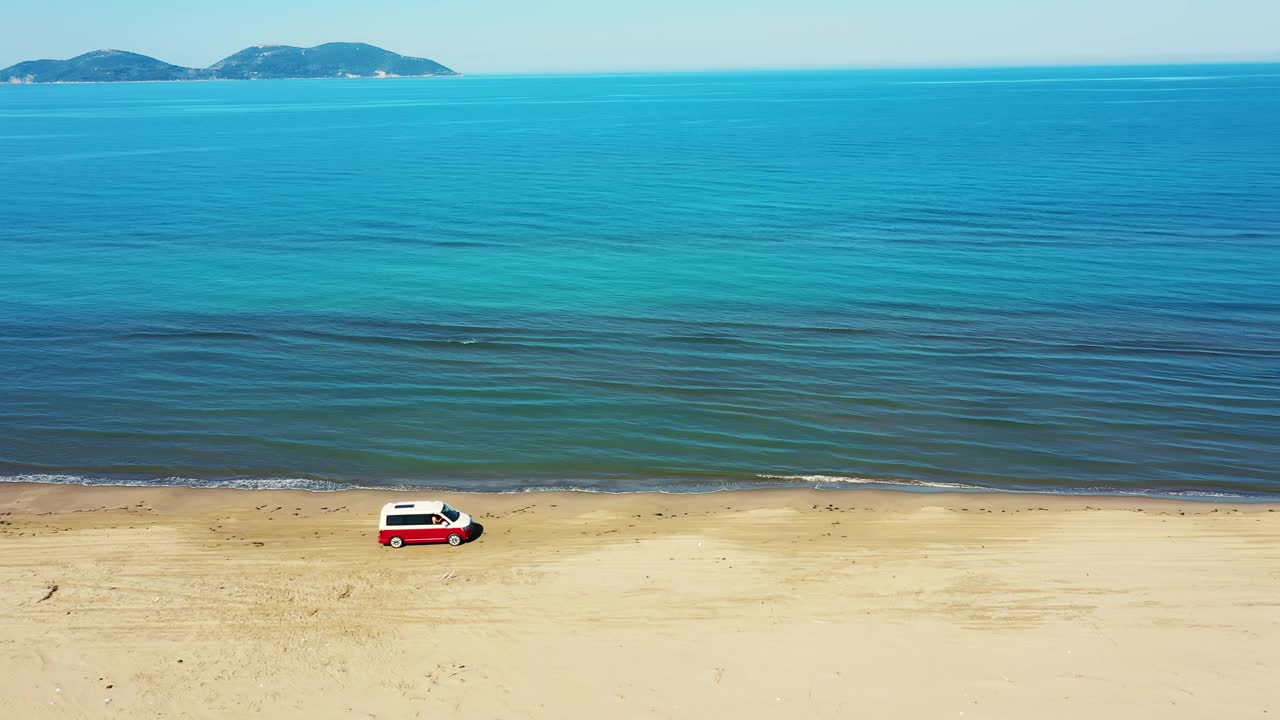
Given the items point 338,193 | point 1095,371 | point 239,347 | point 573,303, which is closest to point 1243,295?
point 1095,371

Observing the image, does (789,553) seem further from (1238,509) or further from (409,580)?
(1238,509)

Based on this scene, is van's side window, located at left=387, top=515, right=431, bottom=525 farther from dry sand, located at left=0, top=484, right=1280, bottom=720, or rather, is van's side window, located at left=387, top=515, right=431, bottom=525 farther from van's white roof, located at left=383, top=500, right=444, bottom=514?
dry sand, located at left=0, top=484, right=1280, bottom=720

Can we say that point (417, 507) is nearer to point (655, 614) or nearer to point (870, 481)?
point (655, 614)

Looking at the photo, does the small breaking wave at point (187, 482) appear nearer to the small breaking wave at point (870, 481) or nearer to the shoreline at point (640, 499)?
the shoreline at point (640, 499)

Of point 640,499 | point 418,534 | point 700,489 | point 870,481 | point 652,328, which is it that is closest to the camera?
point 418,534

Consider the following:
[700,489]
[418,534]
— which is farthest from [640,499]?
[418,534]
